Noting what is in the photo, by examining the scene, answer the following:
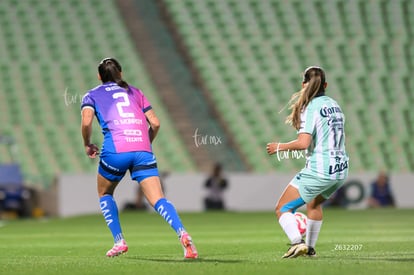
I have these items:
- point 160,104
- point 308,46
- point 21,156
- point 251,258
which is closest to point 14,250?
point 251,258

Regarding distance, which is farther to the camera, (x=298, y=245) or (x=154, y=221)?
(x=154, y=221)

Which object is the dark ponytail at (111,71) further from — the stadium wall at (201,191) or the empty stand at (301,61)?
the empty stand at (301,61)

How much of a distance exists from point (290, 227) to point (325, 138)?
2.61 ft

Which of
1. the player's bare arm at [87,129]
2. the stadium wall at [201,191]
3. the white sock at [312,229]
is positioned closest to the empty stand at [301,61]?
the stadium wall at [201,191]

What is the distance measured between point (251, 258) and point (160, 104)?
17088mm

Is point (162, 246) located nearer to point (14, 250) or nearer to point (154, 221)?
point (14, 250)

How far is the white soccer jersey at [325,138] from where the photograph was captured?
8.22 m

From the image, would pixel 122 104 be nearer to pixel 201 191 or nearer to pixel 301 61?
pixel 201 191

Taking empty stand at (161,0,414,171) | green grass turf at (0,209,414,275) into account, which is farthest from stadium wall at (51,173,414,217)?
green grass turf at (0,209,414,275)

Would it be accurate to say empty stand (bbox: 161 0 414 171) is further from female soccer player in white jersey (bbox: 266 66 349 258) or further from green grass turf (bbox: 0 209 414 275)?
female soccer player in white jersey (bbox: 266 66 349 258)

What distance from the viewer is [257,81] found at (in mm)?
26219

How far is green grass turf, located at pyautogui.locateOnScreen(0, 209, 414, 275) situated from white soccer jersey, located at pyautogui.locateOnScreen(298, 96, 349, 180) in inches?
29.8

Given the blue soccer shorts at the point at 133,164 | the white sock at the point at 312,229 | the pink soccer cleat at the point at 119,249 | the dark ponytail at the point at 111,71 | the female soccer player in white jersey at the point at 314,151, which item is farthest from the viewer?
the pink soccer cleat at the point at 119,249

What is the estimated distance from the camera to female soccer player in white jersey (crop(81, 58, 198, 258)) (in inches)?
334
